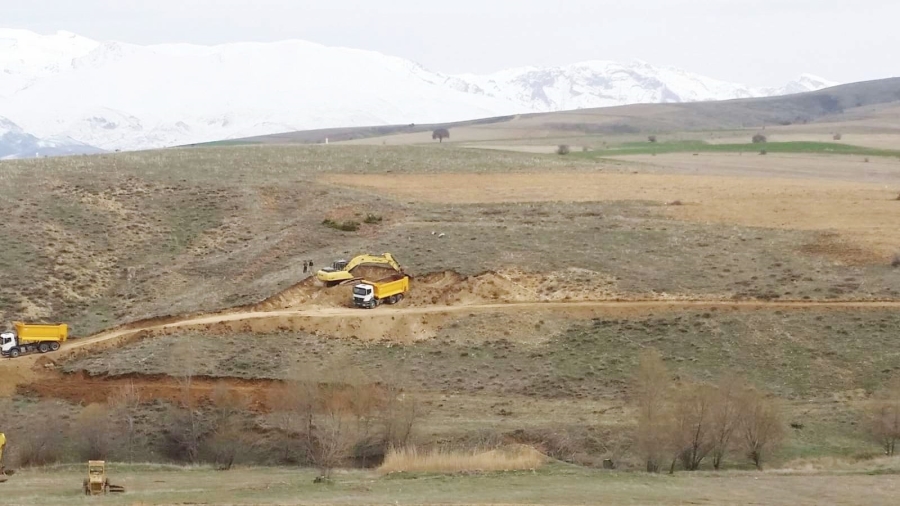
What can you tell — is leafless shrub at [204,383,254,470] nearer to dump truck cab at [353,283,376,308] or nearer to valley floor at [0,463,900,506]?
valley floor at [0,463,900,506]

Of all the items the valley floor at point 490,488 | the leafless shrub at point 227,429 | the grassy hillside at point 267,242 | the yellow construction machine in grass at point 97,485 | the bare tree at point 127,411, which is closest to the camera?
the valley floor at point 490,488

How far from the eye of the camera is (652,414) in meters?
27.4

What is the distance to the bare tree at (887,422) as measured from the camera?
1135 inches

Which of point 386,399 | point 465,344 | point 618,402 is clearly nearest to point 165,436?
point 386,399

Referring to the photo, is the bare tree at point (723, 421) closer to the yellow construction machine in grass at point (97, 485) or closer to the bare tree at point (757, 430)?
the bare tree at point (757, 430)

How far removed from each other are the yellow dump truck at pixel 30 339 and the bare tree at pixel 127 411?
5873 mm

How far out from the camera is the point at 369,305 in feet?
139

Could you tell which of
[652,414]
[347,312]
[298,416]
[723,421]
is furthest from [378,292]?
[723,421]

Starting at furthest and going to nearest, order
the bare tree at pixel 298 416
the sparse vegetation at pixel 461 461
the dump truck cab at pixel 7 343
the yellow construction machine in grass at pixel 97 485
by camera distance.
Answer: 1. the dump truck cab at pixel 7 343
2. the bare tree at pixel 298 416
3. the sparse vegetation at pixel 461 461
4. the yellow construction machine in grass at pixel 97 485

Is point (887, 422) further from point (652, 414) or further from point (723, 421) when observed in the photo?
point (652, 414)

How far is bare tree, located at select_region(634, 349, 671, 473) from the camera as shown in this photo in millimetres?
26531

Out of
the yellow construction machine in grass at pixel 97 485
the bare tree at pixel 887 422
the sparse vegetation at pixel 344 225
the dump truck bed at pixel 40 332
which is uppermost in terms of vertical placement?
the sparse vegetation at pixel 344 225

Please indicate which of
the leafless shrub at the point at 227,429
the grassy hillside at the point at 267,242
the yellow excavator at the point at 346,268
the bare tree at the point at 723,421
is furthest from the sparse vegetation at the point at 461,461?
the yellow excavator at the point at 346,268

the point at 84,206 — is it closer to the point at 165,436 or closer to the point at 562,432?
the point at 165,436
